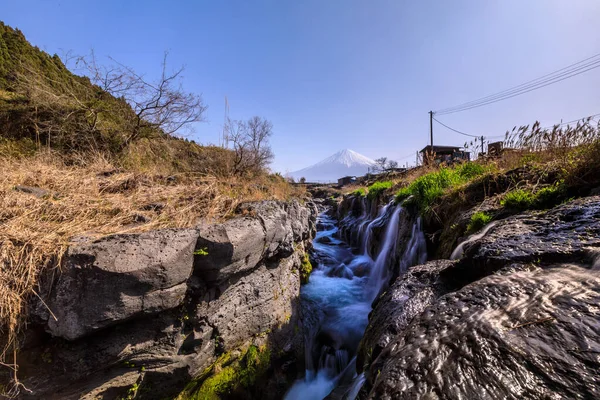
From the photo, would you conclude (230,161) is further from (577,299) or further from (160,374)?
(577,299)

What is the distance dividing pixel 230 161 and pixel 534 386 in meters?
11.2

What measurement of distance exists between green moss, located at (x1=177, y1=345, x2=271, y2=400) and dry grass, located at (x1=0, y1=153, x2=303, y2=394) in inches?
73.0

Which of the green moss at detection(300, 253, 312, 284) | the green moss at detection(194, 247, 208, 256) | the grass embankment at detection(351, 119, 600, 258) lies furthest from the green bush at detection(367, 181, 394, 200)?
the green moss at detection(194, 247, 208, 256)

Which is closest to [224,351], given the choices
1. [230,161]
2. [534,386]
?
[534,386]

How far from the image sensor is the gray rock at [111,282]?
6.93 ft

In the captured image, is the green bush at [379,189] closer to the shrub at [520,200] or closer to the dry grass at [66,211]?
the shrub at [520,200]

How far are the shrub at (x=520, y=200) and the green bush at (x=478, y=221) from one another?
342 mm

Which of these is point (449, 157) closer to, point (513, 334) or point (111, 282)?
point (513, 334)

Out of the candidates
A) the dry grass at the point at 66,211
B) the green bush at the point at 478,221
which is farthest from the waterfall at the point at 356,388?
the green bush at the point at 478,221

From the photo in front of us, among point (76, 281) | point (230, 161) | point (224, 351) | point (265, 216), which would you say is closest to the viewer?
point (76, 281)

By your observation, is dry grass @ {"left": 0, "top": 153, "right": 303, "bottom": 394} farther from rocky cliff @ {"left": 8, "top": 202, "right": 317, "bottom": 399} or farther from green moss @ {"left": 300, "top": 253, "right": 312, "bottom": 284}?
green moss @ {"left": 300, "top": 253, "right": 312, "bottom": 284}

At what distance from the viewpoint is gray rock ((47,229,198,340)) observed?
2.11m

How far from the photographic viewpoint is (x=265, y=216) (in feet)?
12.8

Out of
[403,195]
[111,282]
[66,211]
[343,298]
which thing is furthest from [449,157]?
[66,211]
